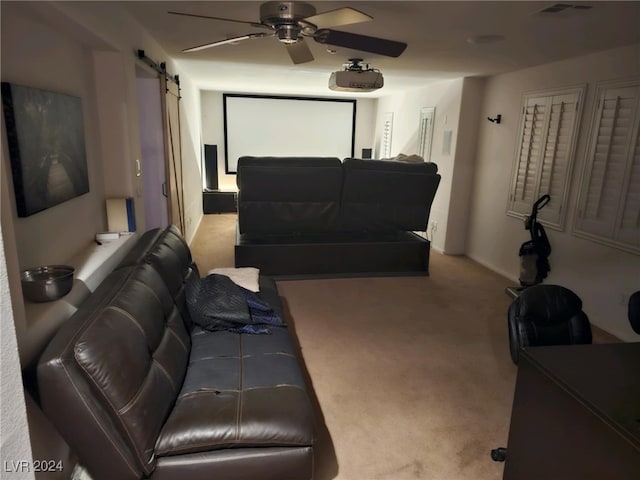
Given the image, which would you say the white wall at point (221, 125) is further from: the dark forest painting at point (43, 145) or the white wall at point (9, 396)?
the white wall at point (9, 396)

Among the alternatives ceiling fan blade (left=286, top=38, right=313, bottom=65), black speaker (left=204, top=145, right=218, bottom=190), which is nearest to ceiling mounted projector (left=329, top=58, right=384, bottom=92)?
ceiling fan blade (left=286, top=38, right=313, bottom=65)

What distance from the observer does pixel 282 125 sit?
834 cm

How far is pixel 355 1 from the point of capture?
8.00ft

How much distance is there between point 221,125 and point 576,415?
7.96 m

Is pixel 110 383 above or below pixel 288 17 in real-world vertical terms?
below

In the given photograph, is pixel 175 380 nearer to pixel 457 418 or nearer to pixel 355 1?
pixel 457 418

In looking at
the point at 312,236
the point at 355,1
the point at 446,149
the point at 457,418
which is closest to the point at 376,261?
the point at 312,236

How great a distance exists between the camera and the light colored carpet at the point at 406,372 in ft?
6.88

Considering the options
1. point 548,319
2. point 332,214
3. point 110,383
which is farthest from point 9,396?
point 332,214

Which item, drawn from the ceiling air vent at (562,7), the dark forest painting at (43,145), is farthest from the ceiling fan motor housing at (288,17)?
the ceiling air vent at (562,7)

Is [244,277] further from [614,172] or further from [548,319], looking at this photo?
[614,172]

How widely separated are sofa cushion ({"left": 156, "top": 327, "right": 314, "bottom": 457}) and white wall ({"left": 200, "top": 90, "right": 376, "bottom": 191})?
653cm

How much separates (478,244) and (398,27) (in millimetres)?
3215

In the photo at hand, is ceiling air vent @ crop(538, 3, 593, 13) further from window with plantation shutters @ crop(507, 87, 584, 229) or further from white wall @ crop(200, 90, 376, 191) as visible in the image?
white wall @ crop(200, 90, 376, 191)
